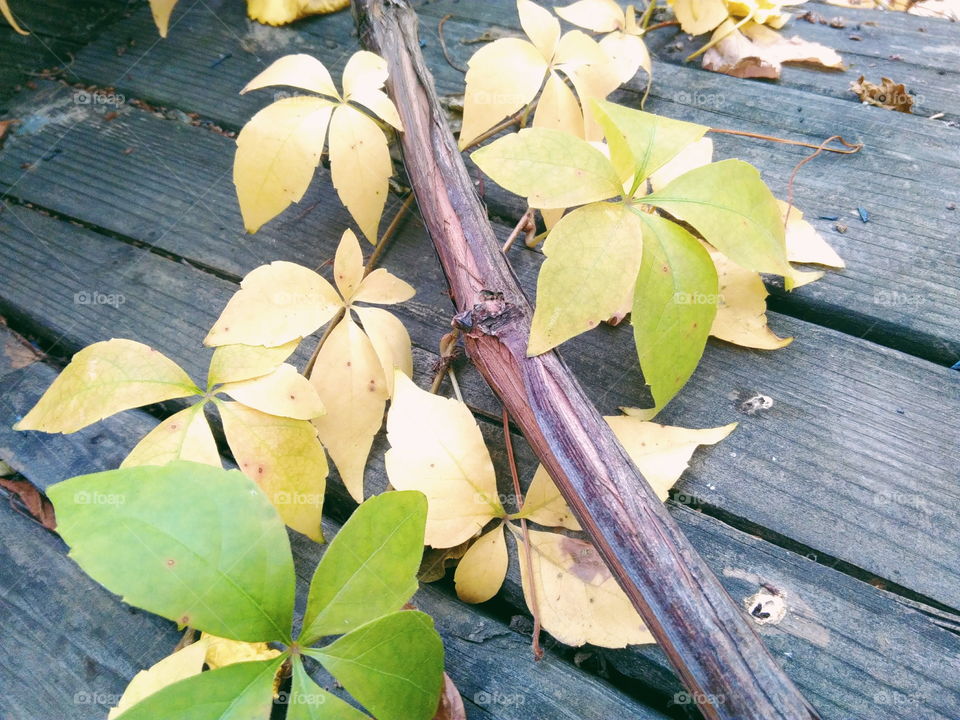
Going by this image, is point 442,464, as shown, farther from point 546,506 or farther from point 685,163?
point 685,163

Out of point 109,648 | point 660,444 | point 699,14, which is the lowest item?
point 109,648

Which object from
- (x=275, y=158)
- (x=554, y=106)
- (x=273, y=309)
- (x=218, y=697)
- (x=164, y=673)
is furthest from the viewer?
(x=554, y=106)

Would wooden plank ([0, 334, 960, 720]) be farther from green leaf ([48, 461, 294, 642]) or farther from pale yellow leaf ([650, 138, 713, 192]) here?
pale yellow leaf ([650, 138, 713, 192])

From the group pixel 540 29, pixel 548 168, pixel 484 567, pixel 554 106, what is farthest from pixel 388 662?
pixel 540 29

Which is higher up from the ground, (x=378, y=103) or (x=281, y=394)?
(x=378, y=103)

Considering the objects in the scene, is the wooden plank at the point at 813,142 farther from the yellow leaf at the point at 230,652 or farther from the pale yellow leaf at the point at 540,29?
the yellow leaf at the point at 230,652

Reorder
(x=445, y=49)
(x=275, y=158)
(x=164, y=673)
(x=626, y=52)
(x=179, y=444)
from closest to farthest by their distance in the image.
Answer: (x=164, y=673)
(x=179, y=444)
(x=275, y=158)
(x=626, y=52)
(x=445, y=49)

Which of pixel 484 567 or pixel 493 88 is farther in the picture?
pixel 493 88
